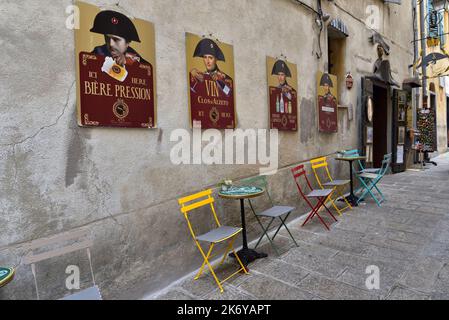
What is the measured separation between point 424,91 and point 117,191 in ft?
41.1

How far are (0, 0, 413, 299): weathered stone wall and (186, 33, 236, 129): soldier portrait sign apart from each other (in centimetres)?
12

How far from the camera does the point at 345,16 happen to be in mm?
6629

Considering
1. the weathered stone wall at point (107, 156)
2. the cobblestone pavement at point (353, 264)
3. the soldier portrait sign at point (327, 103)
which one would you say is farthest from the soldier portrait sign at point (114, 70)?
the soldier portrait sign at point (327, 103)

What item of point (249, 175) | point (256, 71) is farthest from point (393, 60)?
point (249, 175)

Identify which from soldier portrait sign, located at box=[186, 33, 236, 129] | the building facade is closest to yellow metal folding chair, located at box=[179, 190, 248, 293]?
soldier portrait sign, located at box=[186, 33, 236, 129]

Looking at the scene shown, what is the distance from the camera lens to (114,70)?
8.61ft

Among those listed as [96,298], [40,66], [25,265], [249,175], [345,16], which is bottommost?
[96,298]

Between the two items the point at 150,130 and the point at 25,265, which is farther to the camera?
the point at 150,130

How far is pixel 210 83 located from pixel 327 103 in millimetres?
3239

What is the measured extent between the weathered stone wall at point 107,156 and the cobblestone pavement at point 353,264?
599 millimetres

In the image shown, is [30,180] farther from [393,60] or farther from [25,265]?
[393,60]

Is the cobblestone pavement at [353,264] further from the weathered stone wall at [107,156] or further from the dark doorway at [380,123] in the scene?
the dark doorway at [380,123]

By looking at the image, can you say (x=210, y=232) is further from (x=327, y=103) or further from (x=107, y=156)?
(x=327, y=103)

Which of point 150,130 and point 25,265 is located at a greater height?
point 150,130
